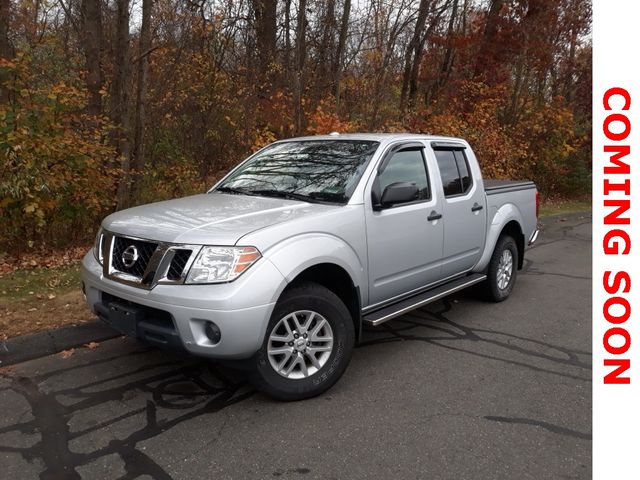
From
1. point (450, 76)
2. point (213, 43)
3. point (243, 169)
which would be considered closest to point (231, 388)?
point (243, 169)

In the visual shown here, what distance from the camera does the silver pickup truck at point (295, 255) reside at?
3.10 meters

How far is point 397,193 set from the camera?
13.0ft

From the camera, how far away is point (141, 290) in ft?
10.6

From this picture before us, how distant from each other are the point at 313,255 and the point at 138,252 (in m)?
1.14

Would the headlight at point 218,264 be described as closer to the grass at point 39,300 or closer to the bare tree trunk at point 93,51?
the grass at point 39,300

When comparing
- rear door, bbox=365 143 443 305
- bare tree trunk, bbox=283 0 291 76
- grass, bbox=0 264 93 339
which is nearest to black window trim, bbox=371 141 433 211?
rear door, bbox=365 143 443 305

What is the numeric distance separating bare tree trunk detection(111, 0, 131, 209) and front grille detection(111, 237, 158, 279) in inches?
186

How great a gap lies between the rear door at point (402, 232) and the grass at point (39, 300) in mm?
2687

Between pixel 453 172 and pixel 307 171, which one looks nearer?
pixel 307 171

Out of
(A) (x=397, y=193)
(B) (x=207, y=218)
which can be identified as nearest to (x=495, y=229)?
(A) (x=397, y=193)

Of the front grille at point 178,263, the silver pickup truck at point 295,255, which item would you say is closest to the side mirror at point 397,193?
the silver pickup truck at point 295,255

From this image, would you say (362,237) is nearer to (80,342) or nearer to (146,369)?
(146,369)

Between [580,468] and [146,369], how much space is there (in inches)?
117

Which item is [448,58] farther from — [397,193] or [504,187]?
[397,193]
